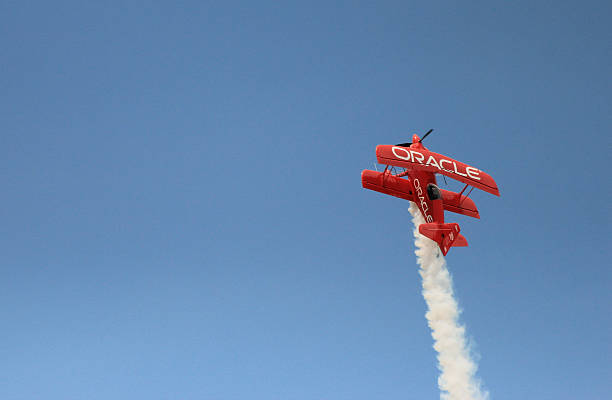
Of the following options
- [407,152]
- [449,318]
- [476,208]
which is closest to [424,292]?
[449,318]

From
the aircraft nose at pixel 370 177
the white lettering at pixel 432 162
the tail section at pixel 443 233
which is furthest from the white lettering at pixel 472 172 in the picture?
the aircraft nose at pixel 370 177

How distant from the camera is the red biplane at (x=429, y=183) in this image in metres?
67.4

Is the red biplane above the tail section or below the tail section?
above

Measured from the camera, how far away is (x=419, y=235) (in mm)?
70375

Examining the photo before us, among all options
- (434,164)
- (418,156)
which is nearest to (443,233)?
(434,164)


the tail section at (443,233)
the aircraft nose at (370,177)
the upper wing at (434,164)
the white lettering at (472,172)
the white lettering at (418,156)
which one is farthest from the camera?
the white lettering at (472,172)

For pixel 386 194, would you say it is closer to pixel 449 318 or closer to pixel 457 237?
pixel 457 237

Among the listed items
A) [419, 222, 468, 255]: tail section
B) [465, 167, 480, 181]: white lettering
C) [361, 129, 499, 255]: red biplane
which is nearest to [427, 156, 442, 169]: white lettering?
[361, 129, 499, 255]: red biplane

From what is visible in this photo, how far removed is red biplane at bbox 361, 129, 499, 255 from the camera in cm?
6744

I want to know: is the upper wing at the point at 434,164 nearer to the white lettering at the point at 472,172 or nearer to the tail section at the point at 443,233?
the white lettering at the point at 472,172

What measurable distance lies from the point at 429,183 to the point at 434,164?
2447 millimetres

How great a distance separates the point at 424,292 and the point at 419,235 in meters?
5.68

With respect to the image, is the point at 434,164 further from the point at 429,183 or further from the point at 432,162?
Answer: the point at 429,183

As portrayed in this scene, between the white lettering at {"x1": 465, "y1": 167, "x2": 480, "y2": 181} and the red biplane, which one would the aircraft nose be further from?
the white lettering at {"x1": 465, "y1": 167, "x2": 480, "y2": 181}
